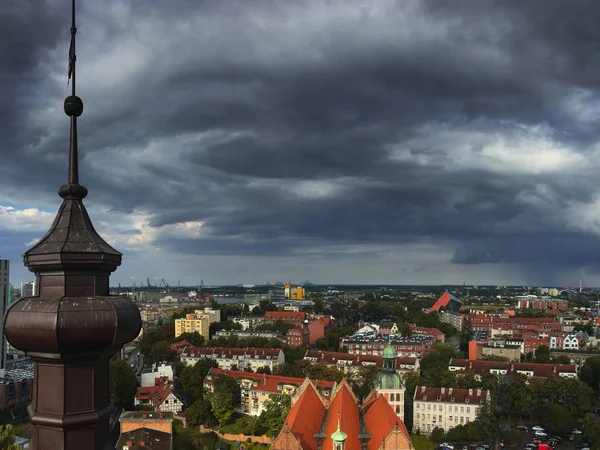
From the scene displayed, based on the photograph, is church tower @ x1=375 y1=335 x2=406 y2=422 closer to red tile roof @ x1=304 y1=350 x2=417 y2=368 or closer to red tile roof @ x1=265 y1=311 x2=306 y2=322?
red tile roof @ x1=304 y1=350 x2=417 y2=368

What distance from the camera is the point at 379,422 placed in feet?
99.6

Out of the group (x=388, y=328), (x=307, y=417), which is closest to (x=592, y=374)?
(x=388, y=328)

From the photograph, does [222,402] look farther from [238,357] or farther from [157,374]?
[238,357]

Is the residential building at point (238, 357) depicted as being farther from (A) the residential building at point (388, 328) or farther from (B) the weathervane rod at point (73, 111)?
(B) the weathervane rod at point (73, 111)

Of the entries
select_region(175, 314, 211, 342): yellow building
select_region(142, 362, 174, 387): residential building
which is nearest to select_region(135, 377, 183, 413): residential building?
select_region(142, 362, 174, 387): residential building

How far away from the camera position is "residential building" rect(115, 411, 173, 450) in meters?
39.8

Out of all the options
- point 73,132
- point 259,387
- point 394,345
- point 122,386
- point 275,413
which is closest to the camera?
point 73,132

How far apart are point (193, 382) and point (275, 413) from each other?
1607cm

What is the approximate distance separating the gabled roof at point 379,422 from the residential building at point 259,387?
73.7 ft

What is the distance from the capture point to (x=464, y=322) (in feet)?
391

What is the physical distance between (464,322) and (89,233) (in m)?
123

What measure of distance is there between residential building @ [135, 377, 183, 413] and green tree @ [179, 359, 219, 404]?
1.95 metres

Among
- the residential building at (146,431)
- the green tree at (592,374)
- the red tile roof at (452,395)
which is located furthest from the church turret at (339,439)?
the green tree at (592,374)

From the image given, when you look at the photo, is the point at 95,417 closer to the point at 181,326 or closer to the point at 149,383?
the point at 149,383
